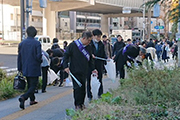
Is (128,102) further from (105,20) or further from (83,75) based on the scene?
(105,20)

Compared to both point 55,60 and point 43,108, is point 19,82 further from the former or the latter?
point 55,60

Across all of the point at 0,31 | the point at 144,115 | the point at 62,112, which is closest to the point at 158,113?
the point at 144,115

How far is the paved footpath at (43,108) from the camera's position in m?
6.43

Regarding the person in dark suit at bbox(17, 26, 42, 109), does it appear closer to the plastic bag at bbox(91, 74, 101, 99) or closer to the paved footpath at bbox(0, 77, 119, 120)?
the paved footpath at bbox(0, 77, 119, 120)

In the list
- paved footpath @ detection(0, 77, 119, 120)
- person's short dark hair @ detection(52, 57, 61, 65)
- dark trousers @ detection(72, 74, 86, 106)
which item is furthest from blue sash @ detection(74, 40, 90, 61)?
person's short dark hair @ detection(52, 57, 61, 65)

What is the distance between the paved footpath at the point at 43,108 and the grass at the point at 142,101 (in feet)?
3.53

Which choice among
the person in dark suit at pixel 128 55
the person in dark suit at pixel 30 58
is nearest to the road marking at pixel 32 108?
the person in dark suit at pixel 30 58

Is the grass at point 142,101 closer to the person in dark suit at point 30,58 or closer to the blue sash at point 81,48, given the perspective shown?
the blue sash at point 81,48

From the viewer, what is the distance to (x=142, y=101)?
5133 mm

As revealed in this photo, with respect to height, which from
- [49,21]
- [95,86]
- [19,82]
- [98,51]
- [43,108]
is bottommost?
[43,108]

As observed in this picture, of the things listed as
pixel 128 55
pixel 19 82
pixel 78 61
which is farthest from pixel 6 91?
pixel 128 55

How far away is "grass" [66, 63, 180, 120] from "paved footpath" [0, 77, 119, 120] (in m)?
1.08

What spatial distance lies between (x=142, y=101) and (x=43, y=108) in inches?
114

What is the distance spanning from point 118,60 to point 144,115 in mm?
5332
